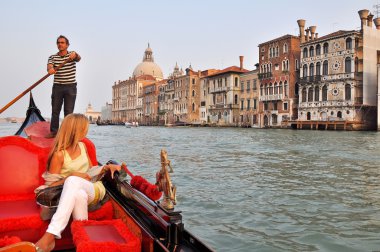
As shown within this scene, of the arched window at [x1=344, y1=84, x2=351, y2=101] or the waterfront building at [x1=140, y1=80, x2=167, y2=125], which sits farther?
the waterfront building at [x1=140, y1=80, x2=167, y2=125]

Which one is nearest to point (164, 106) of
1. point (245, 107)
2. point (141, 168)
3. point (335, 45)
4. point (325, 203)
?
point (245, 107)

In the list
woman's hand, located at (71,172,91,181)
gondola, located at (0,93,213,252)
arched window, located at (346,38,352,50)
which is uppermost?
arched window, located at (346,38,352,50)

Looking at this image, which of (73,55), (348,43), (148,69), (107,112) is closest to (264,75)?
(348,43)

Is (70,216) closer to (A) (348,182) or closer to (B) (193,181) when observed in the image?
(B) (193,181)

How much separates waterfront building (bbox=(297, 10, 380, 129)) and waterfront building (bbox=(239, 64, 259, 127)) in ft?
21.7

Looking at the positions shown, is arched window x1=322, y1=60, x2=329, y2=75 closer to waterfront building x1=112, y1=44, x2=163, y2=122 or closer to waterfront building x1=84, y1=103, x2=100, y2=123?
waterfront building x1=112, y1=44, x2=163, y2=122

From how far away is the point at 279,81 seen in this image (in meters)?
33.2

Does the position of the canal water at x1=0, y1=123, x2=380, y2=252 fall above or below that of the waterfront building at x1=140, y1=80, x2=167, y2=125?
below

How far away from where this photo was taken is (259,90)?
3544cm

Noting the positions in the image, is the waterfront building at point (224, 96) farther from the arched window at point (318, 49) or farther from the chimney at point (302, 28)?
the arched window at point (318, 49)

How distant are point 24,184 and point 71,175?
1.80 feet

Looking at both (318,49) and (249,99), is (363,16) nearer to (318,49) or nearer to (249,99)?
(318,49)

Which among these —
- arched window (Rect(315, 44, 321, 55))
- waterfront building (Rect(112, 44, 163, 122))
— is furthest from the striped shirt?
waterfront building (Rect(112, 44, 163, 122))

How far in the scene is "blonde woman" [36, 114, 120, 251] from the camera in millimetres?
2016
